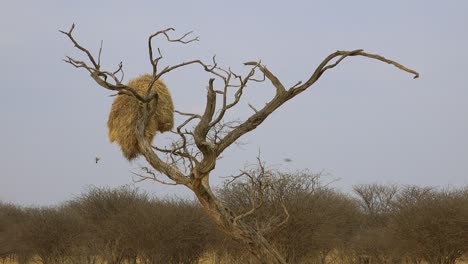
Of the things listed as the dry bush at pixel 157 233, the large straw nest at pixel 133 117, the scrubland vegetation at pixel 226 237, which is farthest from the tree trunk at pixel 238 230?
the dry bush at pixel 157 233

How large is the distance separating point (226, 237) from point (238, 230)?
1267cm

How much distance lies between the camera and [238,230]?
7469mm

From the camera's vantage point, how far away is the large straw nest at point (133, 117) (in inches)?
377

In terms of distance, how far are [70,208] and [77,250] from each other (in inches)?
292

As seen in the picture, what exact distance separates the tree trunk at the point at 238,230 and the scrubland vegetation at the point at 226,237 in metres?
7.28

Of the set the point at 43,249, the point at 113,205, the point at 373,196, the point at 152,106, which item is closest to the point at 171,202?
the point at 113,205

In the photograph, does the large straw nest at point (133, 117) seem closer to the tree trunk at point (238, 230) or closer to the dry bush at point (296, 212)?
the tree trunk at point (238, 230)

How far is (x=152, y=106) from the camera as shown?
868 centimetres

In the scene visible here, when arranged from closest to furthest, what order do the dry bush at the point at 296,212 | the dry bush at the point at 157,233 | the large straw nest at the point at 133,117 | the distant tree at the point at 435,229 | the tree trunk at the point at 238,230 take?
1. the tree trunk at the point at 238,230
2. the large straw nest at the point at 133,117
3. the dry bush at the point at 296,212
4. the distant tree at the point at 435,229
5. the dry bush at the point at 157,233

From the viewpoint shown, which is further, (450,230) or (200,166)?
(450,230)

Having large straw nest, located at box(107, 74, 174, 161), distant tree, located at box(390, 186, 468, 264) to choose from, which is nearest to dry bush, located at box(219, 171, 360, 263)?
distant tree, located at box(390, 186, 468, 264)

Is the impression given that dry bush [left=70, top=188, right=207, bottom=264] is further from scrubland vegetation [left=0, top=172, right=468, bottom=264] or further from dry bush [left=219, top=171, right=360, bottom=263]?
dry bush [left=219, top=171, right=360, bottom=263]

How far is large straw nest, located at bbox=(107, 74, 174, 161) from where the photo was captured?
959cm

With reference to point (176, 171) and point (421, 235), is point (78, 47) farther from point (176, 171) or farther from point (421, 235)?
point (421, 235)
